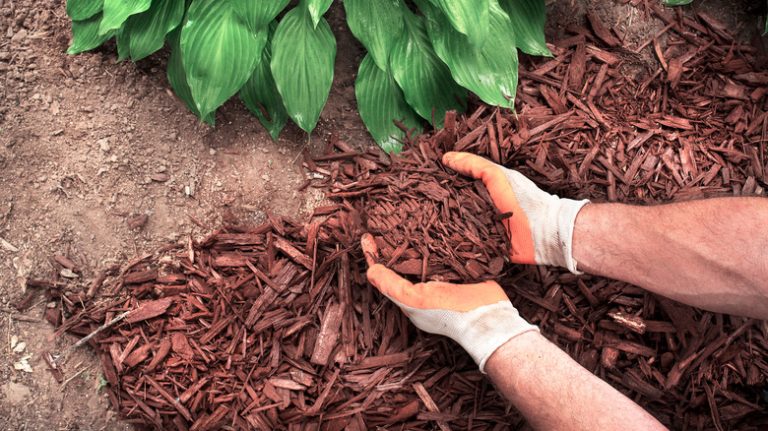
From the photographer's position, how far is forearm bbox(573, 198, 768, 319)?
1690 millimetres


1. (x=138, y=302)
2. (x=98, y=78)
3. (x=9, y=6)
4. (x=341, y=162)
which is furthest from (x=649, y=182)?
(x=9, y=6)

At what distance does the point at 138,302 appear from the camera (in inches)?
80.7

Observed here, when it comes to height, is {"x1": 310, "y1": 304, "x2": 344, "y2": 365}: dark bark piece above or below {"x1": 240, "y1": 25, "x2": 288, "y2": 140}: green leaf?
below

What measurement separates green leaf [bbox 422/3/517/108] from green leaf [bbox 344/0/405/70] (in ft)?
0.38

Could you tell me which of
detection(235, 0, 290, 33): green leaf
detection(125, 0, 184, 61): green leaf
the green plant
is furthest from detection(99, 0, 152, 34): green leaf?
detection(235, 0, 290, 33): green leaf

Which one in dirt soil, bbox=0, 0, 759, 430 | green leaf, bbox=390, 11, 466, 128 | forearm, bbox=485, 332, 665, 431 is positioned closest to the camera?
forearm, bbox=485, 332, 665, 431

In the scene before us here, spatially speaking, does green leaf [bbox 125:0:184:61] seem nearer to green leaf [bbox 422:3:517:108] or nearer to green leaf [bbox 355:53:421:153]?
green leaf [bbox 355:53:421:153]

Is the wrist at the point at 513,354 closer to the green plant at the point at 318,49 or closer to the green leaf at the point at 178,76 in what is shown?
the green plant at the point at 318,49

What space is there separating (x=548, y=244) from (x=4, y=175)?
188cm

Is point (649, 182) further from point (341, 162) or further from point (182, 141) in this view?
point (182, 141)

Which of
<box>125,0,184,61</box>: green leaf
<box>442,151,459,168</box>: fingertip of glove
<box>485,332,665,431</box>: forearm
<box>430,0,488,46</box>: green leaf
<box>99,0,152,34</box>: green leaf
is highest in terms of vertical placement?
<box>430,0,488,46</box>: green leaf

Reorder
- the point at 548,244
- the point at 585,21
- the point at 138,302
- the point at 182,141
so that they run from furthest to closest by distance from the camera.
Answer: the point at 585,21
the point at 182,141
the point at 138,302
the point at 548,244

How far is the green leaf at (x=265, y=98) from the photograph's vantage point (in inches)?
84.2

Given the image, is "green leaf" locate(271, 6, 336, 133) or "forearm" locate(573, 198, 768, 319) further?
"green leaf" locate(271, 6, 336, 133)
